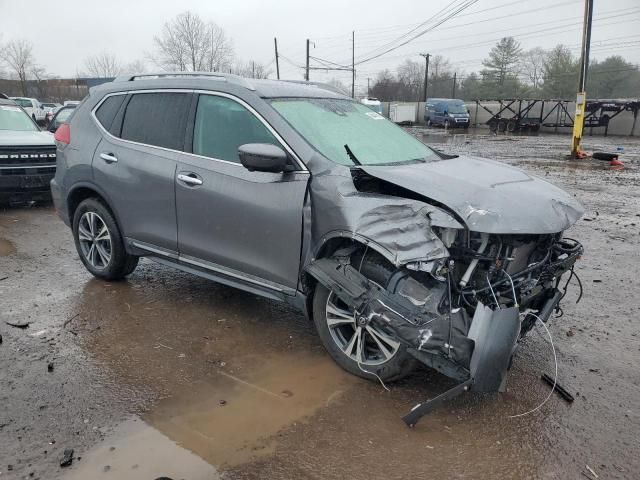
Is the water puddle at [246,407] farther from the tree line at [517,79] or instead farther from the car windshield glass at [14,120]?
the tree line at [517,79]

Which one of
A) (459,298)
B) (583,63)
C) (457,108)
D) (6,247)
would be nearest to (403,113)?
(457,108)

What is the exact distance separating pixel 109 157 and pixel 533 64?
77.4 m

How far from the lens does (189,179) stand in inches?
161

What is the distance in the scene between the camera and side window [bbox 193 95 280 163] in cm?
389

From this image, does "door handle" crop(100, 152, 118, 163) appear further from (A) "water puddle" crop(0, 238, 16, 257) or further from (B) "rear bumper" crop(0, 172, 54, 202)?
(B) "rear bumper" crop(0, 172, 54, 202)

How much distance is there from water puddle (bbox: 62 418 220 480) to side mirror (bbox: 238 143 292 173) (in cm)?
175

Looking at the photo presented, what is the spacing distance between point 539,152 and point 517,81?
53.7 meters

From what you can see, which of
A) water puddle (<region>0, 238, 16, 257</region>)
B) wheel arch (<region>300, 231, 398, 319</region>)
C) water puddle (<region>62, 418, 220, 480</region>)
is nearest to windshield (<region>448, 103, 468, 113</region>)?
water puddle (<region>0, 238, 16, 257</region>)

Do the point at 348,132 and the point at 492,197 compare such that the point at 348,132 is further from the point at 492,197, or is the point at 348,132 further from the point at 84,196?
the point at 84,196

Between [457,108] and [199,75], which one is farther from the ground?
[457,108]

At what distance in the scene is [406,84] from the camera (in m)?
81.6

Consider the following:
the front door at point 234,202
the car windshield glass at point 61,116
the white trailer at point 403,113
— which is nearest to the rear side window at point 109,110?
the front door at point 234,202

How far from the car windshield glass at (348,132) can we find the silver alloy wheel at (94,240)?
2.26 m

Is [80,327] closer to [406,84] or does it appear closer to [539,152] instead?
[539,152]
